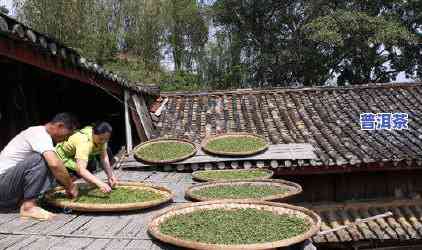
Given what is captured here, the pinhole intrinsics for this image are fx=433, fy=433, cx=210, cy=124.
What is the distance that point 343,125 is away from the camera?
31.3ft

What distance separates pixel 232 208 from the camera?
4004mm

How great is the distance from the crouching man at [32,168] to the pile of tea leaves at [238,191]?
1.56 m

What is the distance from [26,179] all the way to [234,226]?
6.23 feet

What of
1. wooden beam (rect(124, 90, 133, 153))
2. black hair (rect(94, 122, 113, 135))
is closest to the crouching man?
black hair (rect(94, 122, 113, 135))

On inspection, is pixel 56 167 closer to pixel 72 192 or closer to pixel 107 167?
pixel 72 192

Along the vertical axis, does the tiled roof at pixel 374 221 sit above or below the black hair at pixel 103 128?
below

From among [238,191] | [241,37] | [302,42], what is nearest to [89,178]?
[238,191]

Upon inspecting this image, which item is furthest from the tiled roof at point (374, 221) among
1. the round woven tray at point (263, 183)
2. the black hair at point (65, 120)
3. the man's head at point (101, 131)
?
the black hair at point (65, 120)

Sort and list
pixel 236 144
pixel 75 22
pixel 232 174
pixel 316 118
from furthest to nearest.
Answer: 1. pixel 75 22
2. pixel 316 118
3. pixel 236 144
4. pixel 232 174

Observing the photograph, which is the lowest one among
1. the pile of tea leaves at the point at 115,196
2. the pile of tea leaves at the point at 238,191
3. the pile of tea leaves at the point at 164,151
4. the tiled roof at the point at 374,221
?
the tiled roof at the point at 374,221

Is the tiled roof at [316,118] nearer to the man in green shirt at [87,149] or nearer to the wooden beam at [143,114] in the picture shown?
the wooden beam at [143,114]

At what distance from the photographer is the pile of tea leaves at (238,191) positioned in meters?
4.71

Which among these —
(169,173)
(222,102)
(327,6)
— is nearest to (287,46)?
(327,6)

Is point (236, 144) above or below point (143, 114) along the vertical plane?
below
